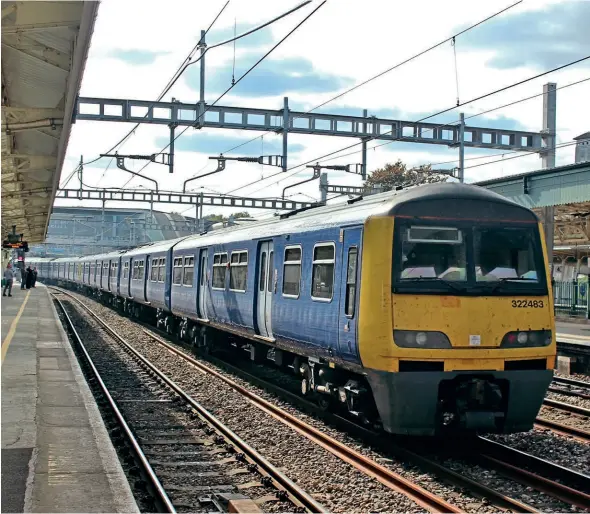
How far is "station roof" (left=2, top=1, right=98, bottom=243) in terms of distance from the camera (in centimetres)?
791

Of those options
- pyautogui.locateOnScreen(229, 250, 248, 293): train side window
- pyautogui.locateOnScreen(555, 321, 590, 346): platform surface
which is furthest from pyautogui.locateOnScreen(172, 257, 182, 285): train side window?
pyautogui.locateOnScreen(555, 321, 590, 346): platform surface

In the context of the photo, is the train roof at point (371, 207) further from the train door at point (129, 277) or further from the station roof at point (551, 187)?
the train door at point (129, 277)

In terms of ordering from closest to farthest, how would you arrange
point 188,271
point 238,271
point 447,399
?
point 447,399, point 238,271, point 188,271

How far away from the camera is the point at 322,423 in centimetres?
1008

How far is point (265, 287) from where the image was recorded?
12.1 metres

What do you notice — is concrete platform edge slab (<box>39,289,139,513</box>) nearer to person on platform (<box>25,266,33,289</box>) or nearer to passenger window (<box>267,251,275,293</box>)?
passenger window (<box>267,251,275,293</box>)

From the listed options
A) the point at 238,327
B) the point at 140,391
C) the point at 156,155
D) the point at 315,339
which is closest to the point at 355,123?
the point at 156,155

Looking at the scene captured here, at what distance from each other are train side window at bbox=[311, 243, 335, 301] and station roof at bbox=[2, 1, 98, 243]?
3.47 meters

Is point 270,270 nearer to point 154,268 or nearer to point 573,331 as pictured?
point 154,268

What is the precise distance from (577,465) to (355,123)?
12.8m

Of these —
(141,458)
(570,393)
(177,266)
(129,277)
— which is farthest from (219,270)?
(129,277)

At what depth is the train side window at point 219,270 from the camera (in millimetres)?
15106

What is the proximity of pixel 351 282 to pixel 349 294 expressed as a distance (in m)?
0.13

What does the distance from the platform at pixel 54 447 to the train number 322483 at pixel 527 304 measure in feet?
13.9
